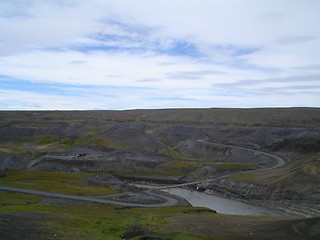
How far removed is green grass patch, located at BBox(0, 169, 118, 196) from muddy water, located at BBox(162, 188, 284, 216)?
51.8 ft

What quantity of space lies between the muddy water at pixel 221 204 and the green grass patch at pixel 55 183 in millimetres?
15794

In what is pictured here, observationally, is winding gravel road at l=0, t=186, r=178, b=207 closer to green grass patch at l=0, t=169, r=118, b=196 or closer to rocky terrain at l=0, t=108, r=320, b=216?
green grass patch at l=0, t=169, r=118, b=196

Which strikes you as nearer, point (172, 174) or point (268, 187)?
point (268, 187)

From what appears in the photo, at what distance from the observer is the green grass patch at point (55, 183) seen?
61969 mm

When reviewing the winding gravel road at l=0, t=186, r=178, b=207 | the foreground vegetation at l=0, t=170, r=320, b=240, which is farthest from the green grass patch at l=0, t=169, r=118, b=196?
the foreground vegetation at l=0, t=170, r=320, b=240

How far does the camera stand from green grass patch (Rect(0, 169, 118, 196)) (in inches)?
2440

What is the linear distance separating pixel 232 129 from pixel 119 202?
101474mm

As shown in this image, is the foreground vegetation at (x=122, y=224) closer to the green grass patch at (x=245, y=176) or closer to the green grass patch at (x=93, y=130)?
the green grass patch at (x=245, y=176)

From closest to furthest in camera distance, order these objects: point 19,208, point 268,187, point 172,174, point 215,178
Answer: point 19,208 < point 268,187 < point 215,178 < point 172,174

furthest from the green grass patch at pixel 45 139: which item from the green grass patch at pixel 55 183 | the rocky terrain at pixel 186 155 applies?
the green grass patch at pixel 55 183

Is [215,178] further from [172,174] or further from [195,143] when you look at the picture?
[195,143]

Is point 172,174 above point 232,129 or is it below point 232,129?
below

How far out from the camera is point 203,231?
1340 inches

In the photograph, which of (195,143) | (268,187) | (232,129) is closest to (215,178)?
(268,187)
